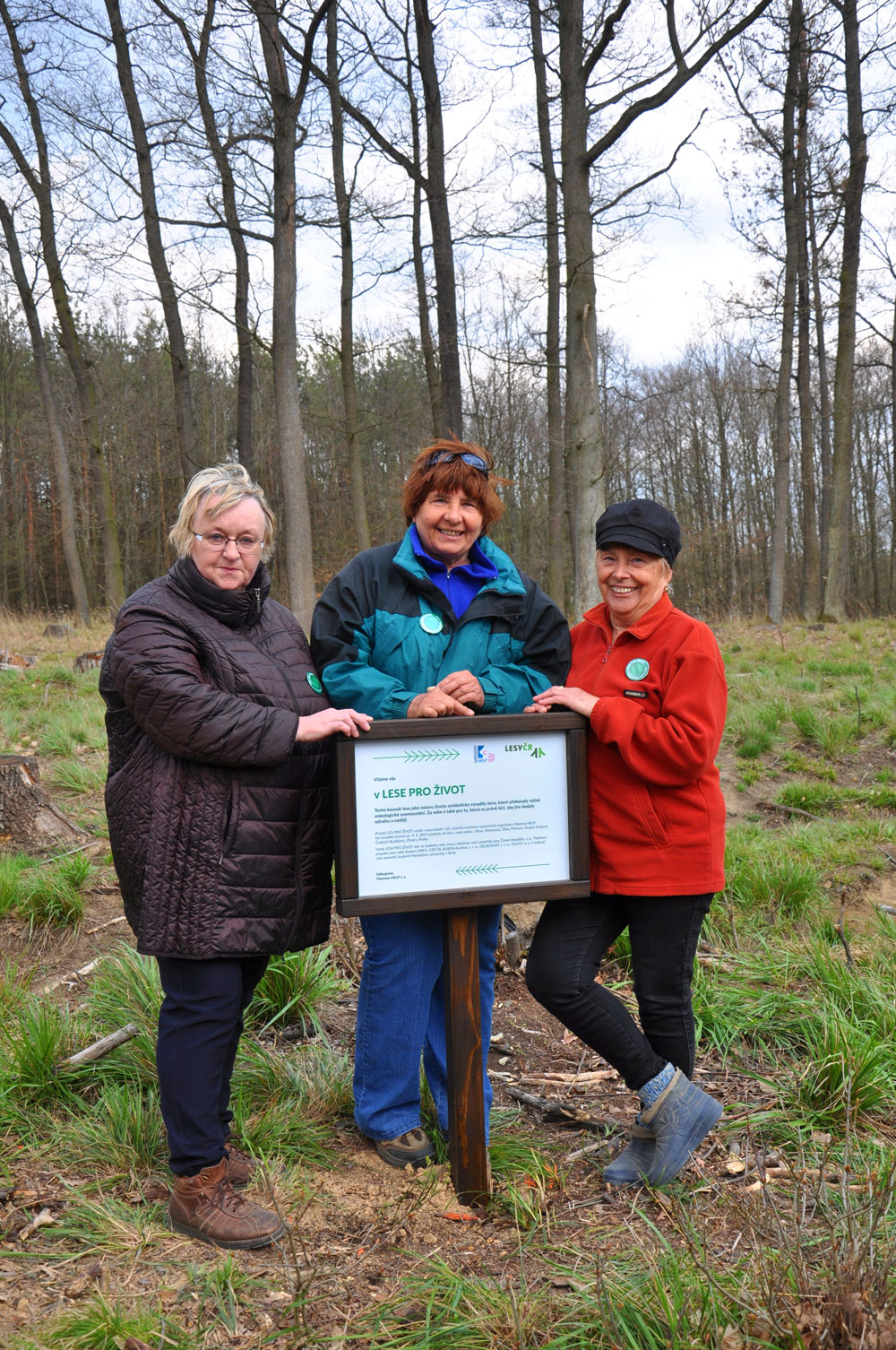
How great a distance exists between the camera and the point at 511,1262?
9.24 ft

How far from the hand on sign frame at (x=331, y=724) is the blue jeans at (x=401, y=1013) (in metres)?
0.70

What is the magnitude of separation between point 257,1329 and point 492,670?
1.92 metres

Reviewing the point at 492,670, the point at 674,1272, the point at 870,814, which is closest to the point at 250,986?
the point at 492,670

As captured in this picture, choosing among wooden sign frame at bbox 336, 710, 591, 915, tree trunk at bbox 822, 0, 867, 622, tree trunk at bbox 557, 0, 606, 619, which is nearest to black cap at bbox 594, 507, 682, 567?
wooden sign frame at bbox 336, 710, 591, 915

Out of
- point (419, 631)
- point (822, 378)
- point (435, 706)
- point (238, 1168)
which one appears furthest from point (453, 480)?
point (822, 378)

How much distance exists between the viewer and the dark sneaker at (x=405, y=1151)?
10.9 ft

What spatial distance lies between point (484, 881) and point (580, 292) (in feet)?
31.8

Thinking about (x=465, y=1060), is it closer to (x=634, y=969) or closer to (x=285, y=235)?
(x=634, y=969)

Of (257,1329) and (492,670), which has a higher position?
(492,670)

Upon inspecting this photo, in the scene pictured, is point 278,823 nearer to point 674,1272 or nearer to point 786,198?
point 674,1272

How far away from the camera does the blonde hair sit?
2.93m

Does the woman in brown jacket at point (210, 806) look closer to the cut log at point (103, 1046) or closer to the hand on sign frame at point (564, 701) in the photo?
the hand on sign frame at point (564, 701)

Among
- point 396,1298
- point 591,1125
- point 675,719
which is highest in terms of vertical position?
point 675,719

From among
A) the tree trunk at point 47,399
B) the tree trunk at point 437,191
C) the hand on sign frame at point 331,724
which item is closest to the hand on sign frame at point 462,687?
the hand on sign frame at point 331,724
